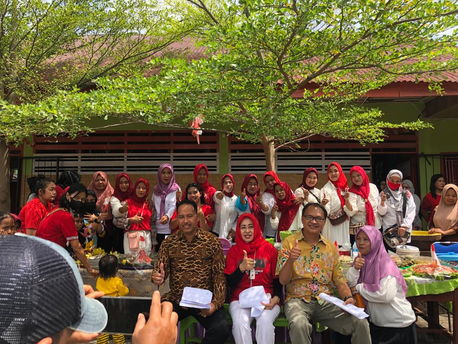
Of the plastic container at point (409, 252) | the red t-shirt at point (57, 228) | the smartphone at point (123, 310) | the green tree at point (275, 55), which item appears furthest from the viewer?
the plastic container at point (409, 252)

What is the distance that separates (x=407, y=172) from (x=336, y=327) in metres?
A: 8.04

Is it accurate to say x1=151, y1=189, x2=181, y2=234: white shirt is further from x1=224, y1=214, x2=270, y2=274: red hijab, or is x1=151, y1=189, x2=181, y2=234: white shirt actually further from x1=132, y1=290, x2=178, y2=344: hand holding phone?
x1=132, y1=290, x2=178, y2=344: hand holding phone

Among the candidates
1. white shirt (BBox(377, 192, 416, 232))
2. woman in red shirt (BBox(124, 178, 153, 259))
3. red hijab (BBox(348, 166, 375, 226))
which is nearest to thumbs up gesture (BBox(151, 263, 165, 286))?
woman in red shirt (BBox(124, 178, 153, 259))

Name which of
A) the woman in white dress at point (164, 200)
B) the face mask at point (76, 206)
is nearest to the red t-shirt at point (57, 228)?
the face mask at point (76, 206)

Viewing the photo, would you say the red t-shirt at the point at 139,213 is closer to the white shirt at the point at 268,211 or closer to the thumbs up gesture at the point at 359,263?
the white shirt at the point at 268,211

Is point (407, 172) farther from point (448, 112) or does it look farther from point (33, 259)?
point (33, 259)

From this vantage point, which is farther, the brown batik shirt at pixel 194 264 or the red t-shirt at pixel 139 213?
the red t-shirt at pixel 139 213

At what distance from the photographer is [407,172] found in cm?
995

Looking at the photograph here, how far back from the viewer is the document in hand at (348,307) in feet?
9.31

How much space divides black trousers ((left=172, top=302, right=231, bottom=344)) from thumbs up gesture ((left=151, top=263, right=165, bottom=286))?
0.78 ft

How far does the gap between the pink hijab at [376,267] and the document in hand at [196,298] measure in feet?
4.24

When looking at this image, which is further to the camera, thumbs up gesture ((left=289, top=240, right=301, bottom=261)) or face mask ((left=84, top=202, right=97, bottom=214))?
face mask ((left=84, top=202, right=97, bottom=214))

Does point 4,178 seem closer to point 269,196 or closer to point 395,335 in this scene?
point 269,196

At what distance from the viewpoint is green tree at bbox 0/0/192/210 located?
228 inches
